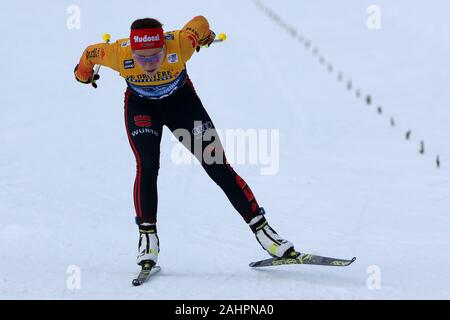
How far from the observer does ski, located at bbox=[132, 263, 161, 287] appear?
5.23 m

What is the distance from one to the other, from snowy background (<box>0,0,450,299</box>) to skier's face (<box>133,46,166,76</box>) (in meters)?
1.46

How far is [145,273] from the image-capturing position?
538 cm

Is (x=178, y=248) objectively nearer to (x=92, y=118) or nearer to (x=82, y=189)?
(x=82, y=189)

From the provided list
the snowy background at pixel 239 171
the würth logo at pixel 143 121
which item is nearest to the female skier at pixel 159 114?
the würth logo at pixel 143 121

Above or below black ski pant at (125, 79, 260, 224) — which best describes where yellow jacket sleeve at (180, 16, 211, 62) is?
above

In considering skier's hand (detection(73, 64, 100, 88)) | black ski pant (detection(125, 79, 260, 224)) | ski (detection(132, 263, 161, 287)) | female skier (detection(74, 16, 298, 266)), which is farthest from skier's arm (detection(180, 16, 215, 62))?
ski (detection(132, 263, 161, 287))

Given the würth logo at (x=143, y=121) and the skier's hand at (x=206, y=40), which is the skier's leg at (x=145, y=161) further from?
the skier's hand at (x=206, y=40)

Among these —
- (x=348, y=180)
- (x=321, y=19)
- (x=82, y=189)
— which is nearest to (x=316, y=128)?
(x=348, y=180)

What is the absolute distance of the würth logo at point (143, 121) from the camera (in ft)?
17.9

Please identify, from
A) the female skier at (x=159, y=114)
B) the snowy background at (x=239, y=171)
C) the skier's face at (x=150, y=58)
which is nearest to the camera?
the skier's face at (x=150, y=58)

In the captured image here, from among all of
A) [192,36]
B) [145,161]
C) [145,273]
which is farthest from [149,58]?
[145,273]

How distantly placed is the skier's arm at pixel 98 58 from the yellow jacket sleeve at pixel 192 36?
458 millimetres

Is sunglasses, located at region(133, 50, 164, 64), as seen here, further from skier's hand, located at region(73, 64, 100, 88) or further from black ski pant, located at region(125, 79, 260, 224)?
skier's hand, located at region(73, 64, 100, 88)

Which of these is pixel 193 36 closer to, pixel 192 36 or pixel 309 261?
pixel 192 36
